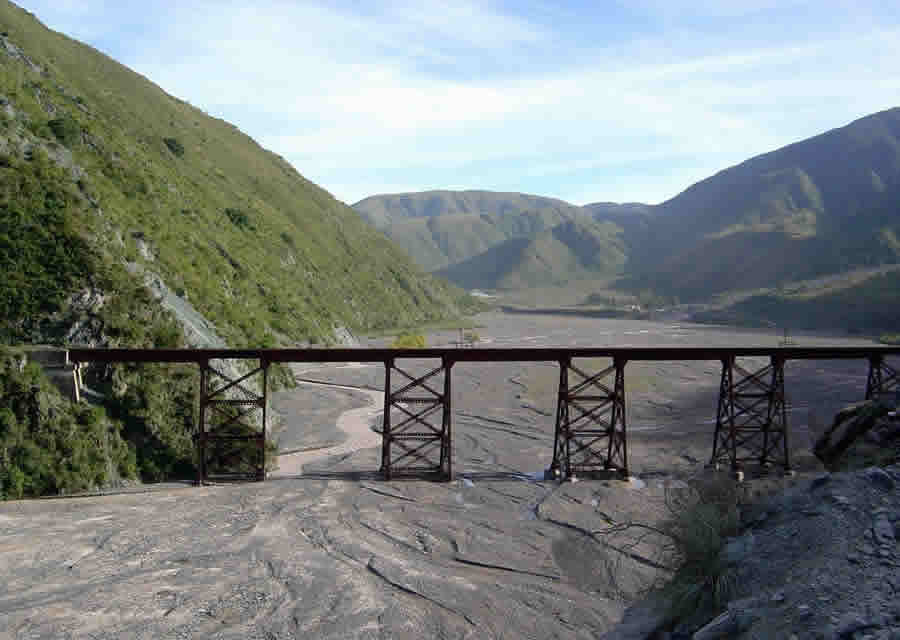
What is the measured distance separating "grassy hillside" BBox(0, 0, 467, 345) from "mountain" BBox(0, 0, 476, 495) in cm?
17

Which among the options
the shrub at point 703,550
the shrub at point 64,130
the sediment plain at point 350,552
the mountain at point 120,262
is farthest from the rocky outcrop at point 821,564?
the shrub at point 64,130

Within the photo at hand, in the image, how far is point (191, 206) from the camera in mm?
53750

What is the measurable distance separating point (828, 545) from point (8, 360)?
24327 mm

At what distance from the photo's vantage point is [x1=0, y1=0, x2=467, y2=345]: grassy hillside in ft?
109

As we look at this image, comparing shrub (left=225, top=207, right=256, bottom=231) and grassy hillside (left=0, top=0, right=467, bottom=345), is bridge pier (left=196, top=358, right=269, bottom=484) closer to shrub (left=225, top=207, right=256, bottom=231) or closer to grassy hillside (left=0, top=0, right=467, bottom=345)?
grassy hillside (left=0, top=0, right=467, bottom=345)

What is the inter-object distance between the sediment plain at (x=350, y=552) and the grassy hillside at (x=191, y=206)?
11672 millimetres

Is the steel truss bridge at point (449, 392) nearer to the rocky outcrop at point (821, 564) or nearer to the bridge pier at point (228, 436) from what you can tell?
the bridge pier at point (228, 436)

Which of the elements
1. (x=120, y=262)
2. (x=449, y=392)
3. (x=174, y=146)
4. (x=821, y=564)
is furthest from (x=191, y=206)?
(x=821, y=564)

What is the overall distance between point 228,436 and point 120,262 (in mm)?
10858

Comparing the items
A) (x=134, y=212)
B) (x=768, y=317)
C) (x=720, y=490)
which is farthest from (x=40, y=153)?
(x=768, y=317)

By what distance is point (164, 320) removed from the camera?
29.3 m

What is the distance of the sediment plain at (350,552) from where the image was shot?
13641mm

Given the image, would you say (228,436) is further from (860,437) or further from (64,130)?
(64,130)

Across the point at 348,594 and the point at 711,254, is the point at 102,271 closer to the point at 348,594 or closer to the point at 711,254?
the point at 348,594
